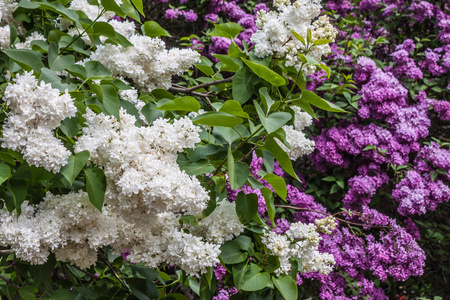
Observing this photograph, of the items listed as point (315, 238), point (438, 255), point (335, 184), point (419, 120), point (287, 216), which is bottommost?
point (438, 255)

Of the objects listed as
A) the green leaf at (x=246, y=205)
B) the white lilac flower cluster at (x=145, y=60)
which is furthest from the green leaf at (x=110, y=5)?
the green leaf at (x=246, y=205)

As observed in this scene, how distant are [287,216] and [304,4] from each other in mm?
1826

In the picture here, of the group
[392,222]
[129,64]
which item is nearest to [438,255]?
[392,222]

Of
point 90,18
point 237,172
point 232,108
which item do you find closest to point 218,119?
point 232,108

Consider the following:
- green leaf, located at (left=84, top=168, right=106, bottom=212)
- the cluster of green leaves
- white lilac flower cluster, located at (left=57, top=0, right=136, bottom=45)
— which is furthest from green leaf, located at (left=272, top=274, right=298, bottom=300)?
white lilac flower cluster, located at (left=57, top=0, right=136, bottom=45)

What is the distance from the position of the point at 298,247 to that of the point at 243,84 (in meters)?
0.65

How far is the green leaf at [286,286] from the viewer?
1.47 m

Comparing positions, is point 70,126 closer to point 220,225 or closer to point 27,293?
point 220,225

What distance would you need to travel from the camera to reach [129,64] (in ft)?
5.26

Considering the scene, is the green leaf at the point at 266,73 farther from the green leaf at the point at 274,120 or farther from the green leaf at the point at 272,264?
the green leaf at the point at 272,264

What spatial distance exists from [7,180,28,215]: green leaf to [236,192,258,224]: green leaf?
651 mm

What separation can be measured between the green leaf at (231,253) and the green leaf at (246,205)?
0.13 m

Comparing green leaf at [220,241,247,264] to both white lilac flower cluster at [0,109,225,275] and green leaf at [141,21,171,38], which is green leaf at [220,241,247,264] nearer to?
white lilac flower cluster at [0,109,225,275]

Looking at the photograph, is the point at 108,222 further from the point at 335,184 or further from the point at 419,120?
the point at 419,120
